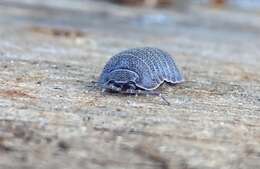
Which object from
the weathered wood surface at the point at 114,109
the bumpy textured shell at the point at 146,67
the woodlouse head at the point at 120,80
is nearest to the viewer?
the weathered wood surface at the point at 114,109

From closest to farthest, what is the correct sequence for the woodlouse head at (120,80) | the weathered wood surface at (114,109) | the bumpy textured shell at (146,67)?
the weathered wood surface at (114,109) → the woodlouse head at (120,80) → the bumpy textured shell at (146,67)

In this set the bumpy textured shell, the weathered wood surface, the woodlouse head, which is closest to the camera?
the weathered wood surface

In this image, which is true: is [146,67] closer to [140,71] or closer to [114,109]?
[140,71]

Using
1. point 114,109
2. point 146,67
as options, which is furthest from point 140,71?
point 114,109

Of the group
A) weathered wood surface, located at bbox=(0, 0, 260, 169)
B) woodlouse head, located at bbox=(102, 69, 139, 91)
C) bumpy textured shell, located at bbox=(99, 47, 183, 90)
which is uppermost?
bumpy textured shell, located at bbox=(99, 47, 183, 90)

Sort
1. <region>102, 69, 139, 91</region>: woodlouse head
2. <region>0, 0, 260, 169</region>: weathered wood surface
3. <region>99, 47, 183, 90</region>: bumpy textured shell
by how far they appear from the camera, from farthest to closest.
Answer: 1. <region>99, 47, 183, 90</region>: bumpy textured shell
2. <region>102, 69, 139, 91</region>: woodlouse head
3. <region>0, 0, 260, 169</region>: weathered wood surface

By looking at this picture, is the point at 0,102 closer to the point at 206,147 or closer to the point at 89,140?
the point at 89,140
